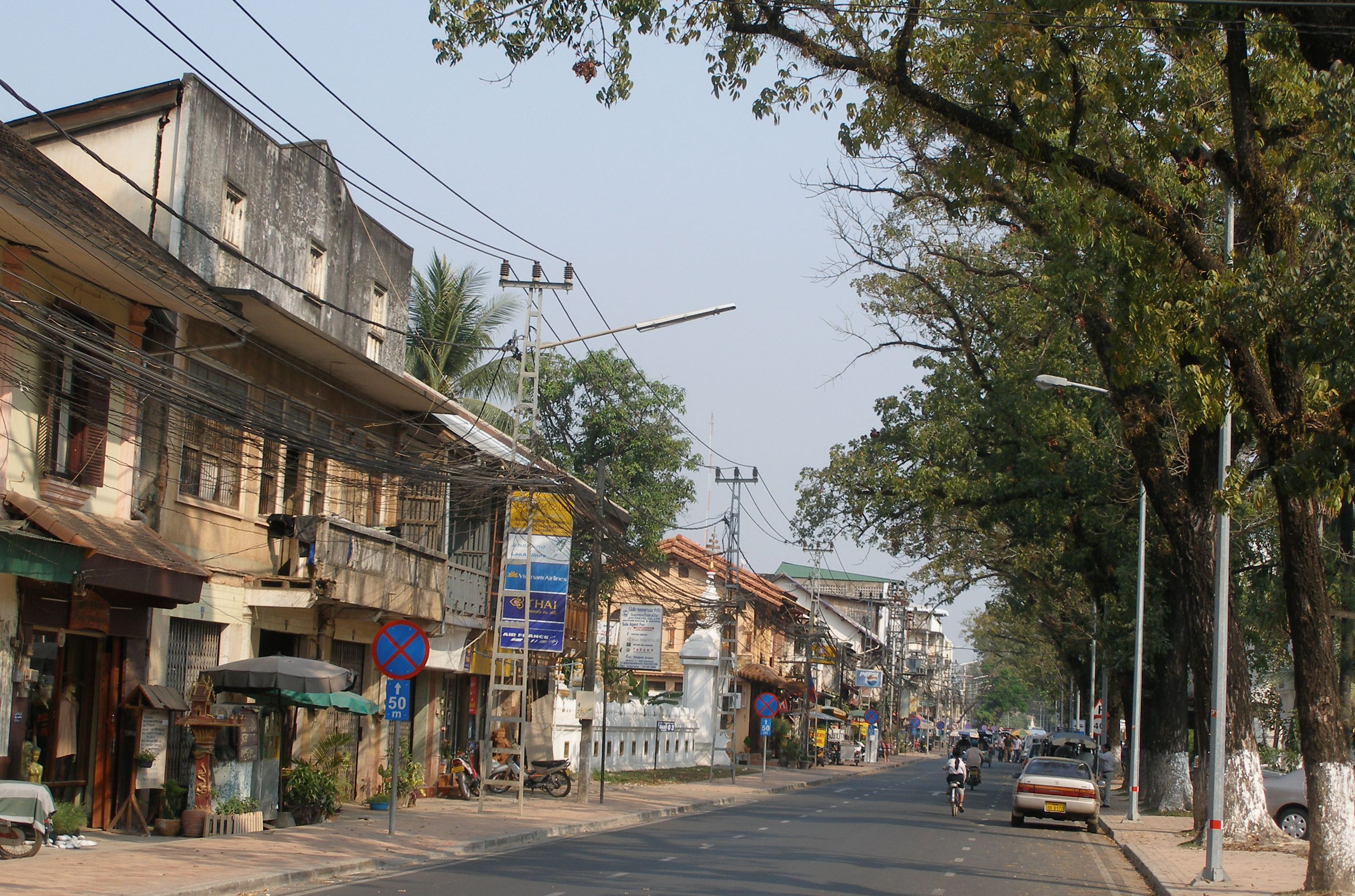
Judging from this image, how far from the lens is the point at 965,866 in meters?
18.2

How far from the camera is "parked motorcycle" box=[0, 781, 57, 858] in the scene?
13.4 m

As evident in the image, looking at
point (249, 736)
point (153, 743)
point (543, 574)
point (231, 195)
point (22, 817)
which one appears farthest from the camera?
point (543, 574)

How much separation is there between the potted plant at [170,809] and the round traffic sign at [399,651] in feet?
10.6

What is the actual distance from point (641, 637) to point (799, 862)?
20736 millimetres

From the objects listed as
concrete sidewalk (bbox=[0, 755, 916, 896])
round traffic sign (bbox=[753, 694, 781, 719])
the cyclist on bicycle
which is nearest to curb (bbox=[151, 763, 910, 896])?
concrete sidewalk (bbox=[0, 755, 916, 896])

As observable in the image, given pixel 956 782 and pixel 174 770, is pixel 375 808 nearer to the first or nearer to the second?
pixel 174 770

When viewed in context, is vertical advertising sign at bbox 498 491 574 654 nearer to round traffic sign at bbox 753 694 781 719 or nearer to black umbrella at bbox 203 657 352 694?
black umbrella at bbox 203 657 352 694

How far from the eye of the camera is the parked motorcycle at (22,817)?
13375 millimetres

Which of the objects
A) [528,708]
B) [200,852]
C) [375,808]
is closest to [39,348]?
[200,852]

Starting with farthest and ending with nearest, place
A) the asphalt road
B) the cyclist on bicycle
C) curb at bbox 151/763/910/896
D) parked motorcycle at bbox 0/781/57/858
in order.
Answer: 1. the cyclist on bicycle
2. the asphalt road
3. parked motorcycle at bbox 0/781/57/858
4. curb at bbox 151/763/910/896

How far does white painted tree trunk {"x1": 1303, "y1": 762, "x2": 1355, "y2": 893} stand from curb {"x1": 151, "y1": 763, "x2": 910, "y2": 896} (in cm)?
173

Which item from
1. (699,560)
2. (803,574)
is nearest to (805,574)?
(803,574)

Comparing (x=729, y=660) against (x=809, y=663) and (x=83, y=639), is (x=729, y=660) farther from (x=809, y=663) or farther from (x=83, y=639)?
(x=83, y=639)

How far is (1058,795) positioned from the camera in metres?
27.2
